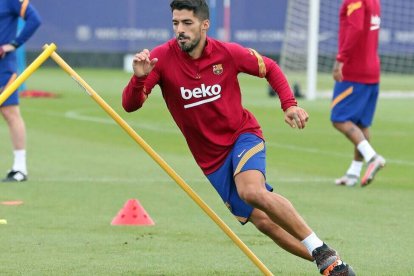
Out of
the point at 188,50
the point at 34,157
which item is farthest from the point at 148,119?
the point at 188,50

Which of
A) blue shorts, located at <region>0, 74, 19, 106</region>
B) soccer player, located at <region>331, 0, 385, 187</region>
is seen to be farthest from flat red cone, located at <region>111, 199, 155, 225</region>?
soccer player, located at <region>331, 0, 385, 187</region>

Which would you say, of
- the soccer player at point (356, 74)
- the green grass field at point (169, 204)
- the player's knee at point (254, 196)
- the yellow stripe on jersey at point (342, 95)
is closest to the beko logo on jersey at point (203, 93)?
the player's knee at point (254, 196)

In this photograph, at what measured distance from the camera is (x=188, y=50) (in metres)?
7.88

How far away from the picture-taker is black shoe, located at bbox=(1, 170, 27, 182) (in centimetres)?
1339

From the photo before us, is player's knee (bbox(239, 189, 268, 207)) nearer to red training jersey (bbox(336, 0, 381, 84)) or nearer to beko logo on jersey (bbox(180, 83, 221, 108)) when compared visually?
beko logo on jersey (bbox(180, 83, 221, 108))

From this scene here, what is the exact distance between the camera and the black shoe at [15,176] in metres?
13.4

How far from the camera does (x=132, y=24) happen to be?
124 ft

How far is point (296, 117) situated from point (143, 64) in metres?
1.05

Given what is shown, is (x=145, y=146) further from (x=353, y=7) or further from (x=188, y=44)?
(x=353, y=7)

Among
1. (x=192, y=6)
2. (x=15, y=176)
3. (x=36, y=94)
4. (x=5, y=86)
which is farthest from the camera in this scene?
(x=36, y=94)

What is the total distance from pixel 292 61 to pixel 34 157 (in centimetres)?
1636

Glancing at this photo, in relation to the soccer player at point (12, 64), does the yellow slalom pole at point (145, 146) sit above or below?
above

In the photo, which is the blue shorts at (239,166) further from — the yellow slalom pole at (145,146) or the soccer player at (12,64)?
the soccer player at (12,64)

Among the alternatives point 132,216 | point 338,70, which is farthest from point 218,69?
point 338,70
